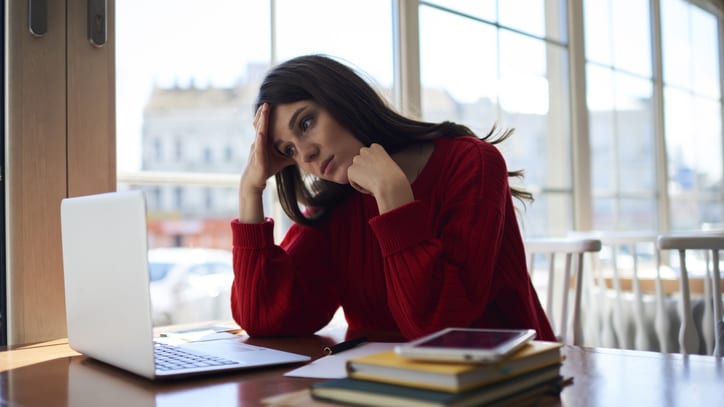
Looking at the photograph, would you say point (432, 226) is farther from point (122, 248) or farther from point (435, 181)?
point (122, 248)

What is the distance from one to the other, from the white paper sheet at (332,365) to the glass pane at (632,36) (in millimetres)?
3251

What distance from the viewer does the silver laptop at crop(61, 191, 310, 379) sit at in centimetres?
88

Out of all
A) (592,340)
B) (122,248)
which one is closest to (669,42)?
(592,340)

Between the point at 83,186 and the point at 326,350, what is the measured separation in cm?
68

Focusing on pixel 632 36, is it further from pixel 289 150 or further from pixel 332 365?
pixel 332 365

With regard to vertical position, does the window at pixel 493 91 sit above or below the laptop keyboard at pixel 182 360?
above

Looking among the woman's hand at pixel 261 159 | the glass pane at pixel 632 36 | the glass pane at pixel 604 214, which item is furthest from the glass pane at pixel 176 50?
the glass pane at pixel 632 36

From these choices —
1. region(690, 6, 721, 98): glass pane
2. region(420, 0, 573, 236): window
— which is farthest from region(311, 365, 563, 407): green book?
region(690, 6, 721, 98): glass pane

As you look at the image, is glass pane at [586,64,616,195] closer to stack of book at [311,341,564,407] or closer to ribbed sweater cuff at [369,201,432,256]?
ribbed sweater cuff at [369,201,432,256]

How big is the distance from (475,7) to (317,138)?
1768 millimetres

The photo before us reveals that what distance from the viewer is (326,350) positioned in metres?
1.16

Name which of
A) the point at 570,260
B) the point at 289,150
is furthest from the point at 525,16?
the point at 289,150

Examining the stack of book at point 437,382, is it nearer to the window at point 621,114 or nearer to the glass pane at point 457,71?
the glass pane at point 457,71

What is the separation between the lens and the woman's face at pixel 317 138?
143 centimetres
